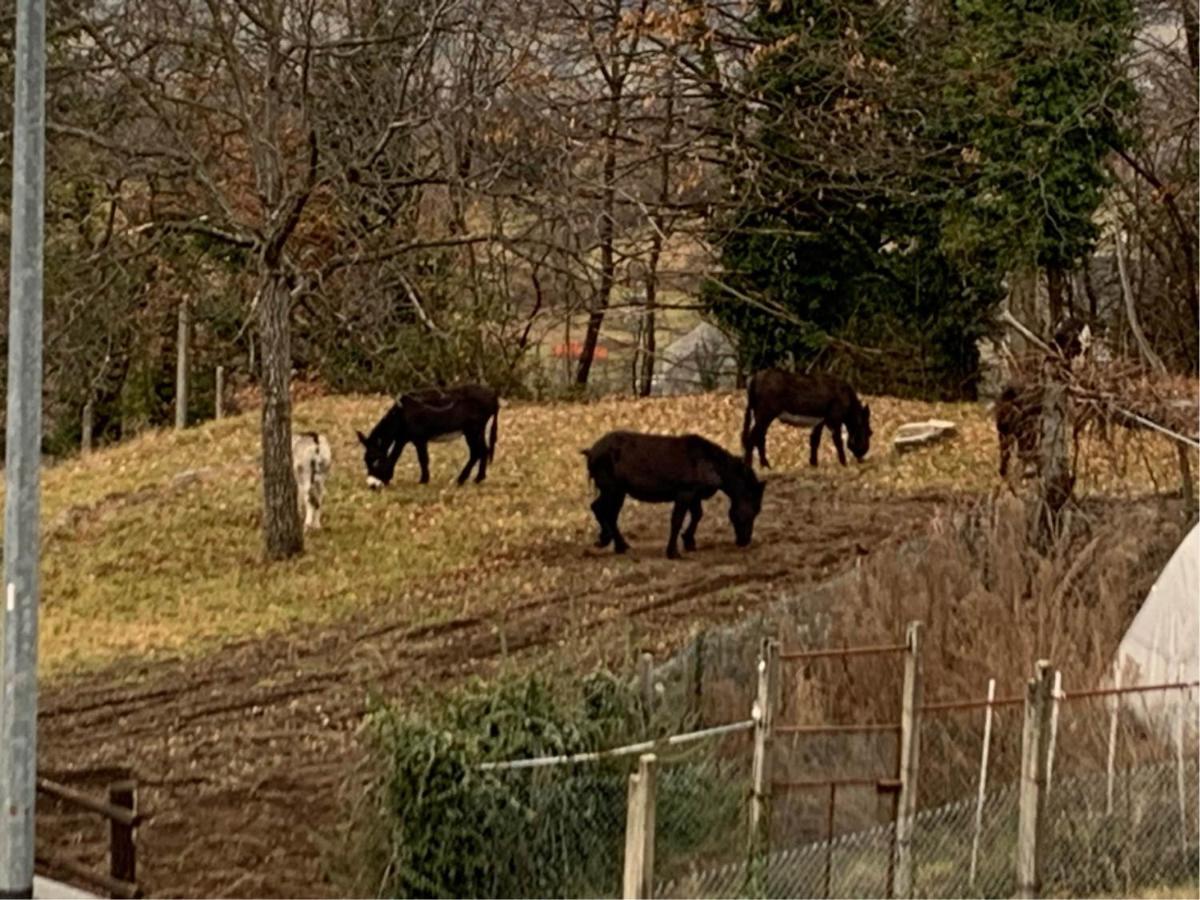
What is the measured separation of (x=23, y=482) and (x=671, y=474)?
12293mm

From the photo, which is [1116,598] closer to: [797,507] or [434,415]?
[797,507]

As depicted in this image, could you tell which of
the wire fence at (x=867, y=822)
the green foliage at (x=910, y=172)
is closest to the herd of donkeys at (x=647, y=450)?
the green foliage at (x=910, y=172)

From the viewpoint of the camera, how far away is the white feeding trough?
29.2 m

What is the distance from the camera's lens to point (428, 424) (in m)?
27.2

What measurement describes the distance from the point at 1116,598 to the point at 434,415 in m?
11.7

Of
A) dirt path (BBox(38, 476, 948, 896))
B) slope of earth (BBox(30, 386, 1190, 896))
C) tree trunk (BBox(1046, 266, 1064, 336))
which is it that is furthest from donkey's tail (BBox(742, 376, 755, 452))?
tree trunk (BBox(1046, 266, 1064, 336))

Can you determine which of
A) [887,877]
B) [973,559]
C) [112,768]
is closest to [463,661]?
[112,768]

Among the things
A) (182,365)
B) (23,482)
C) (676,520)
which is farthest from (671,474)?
(182,365)

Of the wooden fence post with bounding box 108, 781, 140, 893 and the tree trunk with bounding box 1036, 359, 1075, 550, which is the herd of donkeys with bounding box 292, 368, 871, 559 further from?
the wooden fence post with bounding box 108, 781, 140, 893

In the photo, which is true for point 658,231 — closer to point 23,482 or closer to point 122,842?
point 122,842

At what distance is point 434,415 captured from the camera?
27.1 m

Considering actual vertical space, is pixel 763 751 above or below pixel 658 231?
below

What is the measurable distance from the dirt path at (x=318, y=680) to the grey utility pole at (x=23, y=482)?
2.66 m

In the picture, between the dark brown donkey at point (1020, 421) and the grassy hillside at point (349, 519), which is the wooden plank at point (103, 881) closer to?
the grassy hillside at point (349, 519)
